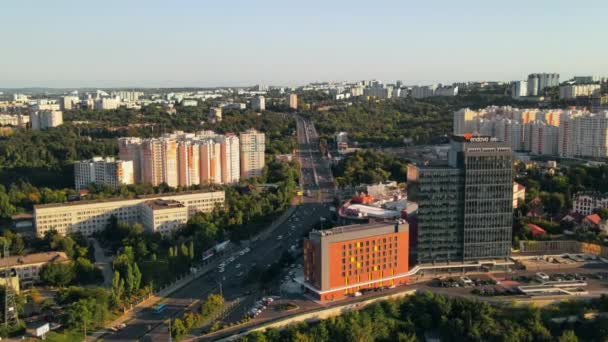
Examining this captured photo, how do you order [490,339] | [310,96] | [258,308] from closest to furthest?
[490,339], [258,308], [310,96]

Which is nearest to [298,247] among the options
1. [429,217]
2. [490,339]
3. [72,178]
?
[429,217]

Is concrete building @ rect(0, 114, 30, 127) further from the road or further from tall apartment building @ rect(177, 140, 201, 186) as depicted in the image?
the road

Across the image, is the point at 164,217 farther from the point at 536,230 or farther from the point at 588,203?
the point at 588,203

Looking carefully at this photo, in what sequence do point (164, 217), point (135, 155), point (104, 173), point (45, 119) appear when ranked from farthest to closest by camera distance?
point (45, 119), point (135, 155), point (104, 173), point (164, 217)

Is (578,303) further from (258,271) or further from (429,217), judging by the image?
(258,271)

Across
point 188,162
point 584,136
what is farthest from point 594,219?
point 188,162

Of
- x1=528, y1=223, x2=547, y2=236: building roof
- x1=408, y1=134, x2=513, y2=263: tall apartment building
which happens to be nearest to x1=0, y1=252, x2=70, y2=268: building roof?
x1=408, y1=134, x2=513, y2=263: tall apartment building
